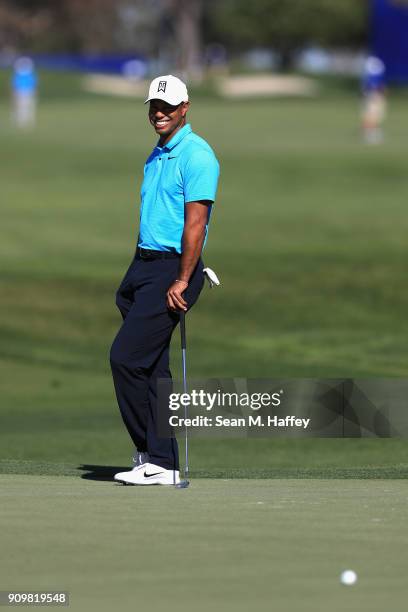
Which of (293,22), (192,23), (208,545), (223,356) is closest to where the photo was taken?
(208,545)

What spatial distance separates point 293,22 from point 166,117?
357 ft

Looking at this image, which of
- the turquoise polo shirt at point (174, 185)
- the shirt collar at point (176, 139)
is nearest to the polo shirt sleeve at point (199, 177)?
the turquoise polo shirt at point (174, 185)

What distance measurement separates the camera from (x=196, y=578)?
218 inches

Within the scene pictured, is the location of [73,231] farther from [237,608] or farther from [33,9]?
[33,9]

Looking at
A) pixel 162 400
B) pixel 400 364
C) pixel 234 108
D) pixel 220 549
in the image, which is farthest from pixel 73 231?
pixel 234 108

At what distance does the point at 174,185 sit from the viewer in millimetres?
7898

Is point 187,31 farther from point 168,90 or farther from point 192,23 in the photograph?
point 168,90

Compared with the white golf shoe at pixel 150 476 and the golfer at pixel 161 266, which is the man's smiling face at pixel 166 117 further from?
the white golf shoe at pixel 150 476

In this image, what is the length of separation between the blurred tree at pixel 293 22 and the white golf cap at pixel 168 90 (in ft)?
355

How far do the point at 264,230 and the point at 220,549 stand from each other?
885 inches

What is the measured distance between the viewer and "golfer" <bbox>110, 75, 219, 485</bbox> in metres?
7.85

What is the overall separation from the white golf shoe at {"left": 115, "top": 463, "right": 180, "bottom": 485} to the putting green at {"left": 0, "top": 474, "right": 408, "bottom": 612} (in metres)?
0.22

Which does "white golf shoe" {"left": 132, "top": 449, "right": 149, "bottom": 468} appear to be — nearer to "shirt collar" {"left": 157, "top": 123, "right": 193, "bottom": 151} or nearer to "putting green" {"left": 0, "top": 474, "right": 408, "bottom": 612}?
"putting green" {"left": 0, "top": 474, "right": 408, "bottom": 612}

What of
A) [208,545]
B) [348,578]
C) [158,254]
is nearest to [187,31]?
[158,254]
